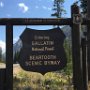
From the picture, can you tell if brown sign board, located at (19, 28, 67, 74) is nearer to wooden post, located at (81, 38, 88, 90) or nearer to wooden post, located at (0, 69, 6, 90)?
wooden post, located at (0, 69, 6, 90)

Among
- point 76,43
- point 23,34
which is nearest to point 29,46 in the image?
point 23,34

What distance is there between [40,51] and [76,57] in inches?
33.1

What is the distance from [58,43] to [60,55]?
27cm

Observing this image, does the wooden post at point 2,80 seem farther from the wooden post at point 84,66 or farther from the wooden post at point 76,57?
the wooden post at point 84,66

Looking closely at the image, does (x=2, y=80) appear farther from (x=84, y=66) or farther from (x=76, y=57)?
(x=84, y=66)

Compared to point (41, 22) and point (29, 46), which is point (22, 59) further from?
point (41, 22)

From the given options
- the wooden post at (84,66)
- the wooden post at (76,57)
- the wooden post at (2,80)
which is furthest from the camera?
the wooden post at (84,66)

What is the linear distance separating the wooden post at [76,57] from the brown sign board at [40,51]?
1.10 ft

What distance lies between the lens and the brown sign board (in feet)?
30.8

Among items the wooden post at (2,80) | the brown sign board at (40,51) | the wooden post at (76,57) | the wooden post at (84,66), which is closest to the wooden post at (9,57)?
the wooden post at (2,80)

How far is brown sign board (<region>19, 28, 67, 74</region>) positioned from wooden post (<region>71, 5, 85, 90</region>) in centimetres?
34

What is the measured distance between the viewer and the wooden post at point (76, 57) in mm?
9547

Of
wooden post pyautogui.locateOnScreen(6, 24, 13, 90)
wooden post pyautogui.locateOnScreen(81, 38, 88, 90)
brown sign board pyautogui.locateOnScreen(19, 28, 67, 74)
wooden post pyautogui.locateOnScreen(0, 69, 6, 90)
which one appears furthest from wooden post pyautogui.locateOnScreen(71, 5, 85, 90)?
wooden post pyautogui.locateOnScreen(0, 69, 6, 90)

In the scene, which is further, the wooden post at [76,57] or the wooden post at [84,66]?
the wooden post at [84,66]
